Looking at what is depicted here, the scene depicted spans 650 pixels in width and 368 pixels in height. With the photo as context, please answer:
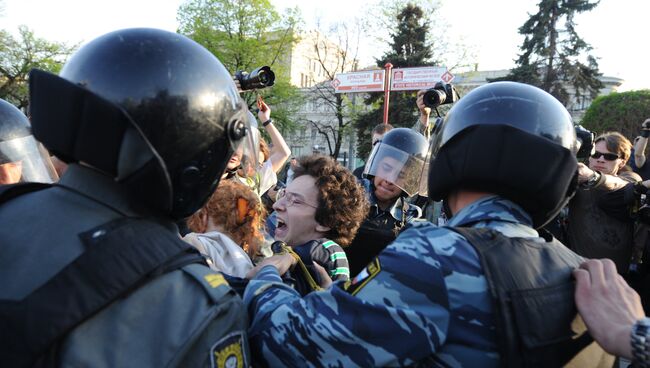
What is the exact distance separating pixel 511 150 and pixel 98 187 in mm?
1220

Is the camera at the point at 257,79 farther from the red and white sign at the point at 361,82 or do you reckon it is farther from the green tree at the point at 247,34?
the green tree at the point at 247,34

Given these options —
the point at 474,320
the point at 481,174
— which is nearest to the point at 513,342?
the point at 474,320

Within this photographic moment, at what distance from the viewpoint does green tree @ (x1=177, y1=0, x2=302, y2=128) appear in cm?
2933

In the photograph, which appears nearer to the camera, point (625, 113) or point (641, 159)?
point (641, 159)

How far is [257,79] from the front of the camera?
3275 mm

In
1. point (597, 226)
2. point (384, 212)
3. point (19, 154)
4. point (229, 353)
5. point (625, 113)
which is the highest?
point (19, 154)

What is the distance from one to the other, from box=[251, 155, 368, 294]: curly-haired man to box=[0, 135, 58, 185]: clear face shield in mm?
1252

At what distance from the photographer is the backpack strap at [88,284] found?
3.01ft

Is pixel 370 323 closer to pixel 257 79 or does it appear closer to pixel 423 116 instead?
pixel 257 79

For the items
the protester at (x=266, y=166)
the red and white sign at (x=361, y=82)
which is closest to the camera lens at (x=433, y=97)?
the protester at (x=266, y=166)

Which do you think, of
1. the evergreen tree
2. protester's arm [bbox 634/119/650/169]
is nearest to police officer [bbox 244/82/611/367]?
protester's arm [bbox 634/119/650/169]

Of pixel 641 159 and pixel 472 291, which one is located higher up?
pixel 472 291

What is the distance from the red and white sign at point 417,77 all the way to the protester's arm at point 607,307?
11.0 m

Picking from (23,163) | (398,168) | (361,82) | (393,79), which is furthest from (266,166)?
(361,82)
